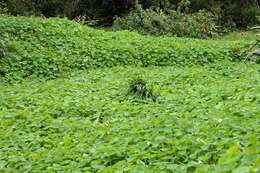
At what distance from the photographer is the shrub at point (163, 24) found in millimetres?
17219

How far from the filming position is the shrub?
17219 millimetres

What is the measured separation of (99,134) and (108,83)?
3.89 meters

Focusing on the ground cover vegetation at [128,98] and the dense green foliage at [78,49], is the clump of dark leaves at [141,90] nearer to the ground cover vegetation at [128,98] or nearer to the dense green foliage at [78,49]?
the ground cover vegetation at [128,98]

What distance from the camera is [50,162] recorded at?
497cm

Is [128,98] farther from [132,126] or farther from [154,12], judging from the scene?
[154,12]

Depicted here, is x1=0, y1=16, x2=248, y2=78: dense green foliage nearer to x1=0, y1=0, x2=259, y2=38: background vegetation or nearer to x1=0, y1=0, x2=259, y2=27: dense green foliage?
x1=0, y1=0, x2=259, y2=38: background vegetation

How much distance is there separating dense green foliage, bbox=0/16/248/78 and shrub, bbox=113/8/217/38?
338 centimetres

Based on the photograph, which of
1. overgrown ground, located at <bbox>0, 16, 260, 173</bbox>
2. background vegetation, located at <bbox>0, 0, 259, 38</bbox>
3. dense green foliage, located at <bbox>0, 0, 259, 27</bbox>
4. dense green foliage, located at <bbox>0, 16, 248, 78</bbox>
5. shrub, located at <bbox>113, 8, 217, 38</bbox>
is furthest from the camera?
dense green foliage, located at <bbox>0, 0, 259, 27</bbox>

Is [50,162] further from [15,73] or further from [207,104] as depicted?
[15,73]

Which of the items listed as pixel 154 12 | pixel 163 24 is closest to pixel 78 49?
pixel 163 24

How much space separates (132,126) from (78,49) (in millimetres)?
6922

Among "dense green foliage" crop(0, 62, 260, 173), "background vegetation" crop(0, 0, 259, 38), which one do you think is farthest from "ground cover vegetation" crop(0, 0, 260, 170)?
"background vegetation" crop(0, 0, 259, 38)

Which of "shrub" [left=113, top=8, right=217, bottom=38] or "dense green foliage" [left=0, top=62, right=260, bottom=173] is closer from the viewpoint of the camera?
"dense green foliage" [left=0, top=62, right=260, bottom=173]

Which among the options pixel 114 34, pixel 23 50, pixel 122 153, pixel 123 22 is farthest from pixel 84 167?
pixel 123 22
